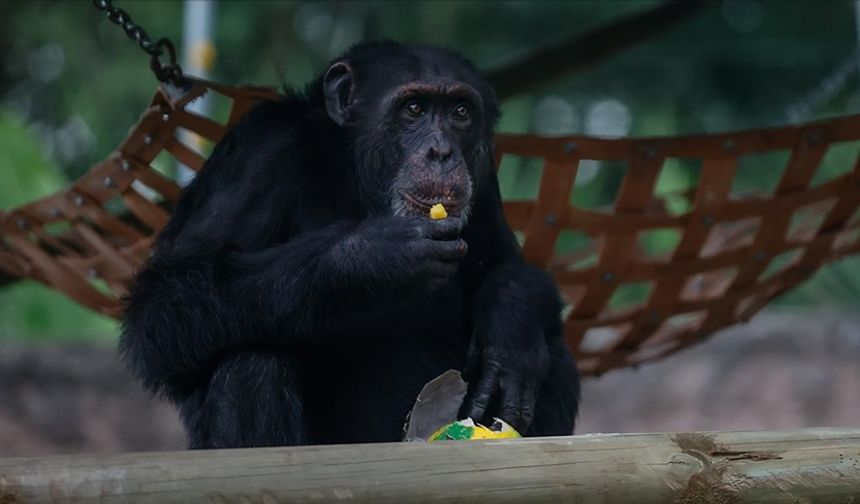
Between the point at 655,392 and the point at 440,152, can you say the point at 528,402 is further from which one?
the point at 655,392

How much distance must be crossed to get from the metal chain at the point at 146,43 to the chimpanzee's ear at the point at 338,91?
0.53 m

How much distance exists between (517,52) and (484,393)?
949 cm

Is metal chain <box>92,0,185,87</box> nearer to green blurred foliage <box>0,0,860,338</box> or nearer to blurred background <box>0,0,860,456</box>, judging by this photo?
blurred background <box>0,0,860,456</box>

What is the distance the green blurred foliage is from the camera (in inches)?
538

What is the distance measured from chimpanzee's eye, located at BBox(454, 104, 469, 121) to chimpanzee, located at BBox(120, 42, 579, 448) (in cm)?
1

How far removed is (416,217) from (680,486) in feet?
4.04

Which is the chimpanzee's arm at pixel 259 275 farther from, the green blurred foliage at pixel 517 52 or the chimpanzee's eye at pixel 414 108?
the green blurred foliage at pixel 517 52

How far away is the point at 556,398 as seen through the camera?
4020 millimetres

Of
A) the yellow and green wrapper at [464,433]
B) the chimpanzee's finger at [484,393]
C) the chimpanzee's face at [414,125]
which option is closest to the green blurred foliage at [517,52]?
the chimpanzee's face at [414,125]

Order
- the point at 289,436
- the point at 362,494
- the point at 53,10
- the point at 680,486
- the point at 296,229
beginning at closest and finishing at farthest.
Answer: the point at 362,494
the point at 680,486
the point at 289,436
the point at 296,229
the point at 53,10

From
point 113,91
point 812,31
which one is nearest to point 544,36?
point 812,31

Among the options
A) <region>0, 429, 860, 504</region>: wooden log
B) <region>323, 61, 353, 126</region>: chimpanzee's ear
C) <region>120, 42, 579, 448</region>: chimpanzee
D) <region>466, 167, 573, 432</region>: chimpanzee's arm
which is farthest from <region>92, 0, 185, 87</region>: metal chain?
<region>0, 429, 860, 504</region>: wooden log

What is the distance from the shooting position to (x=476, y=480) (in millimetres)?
2363

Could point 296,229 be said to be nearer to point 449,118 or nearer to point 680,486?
point 449,118
